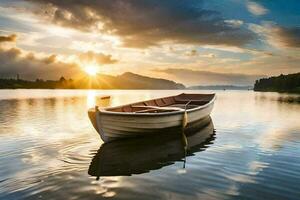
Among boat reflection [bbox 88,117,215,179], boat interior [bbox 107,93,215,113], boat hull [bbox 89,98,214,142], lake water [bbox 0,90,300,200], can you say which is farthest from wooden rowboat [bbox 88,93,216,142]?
boat interior [bbox 107,93,215,113]

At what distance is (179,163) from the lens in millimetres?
15805

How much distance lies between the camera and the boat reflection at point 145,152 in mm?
14781

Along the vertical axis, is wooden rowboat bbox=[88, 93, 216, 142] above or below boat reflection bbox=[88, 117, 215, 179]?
above

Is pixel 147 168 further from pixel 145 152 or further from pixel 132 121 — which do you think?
pixel 132 121

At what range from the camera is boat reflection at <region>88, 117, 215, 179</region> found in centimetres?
1478

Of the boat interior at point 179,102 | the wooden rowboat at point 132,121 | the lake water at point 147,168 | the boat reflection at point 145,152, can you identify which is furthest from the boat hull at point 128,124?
the boat interior at point 179,102

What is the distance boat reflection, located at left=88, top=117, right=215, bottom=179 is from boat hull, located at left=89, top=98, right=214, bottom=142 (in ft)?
1.86

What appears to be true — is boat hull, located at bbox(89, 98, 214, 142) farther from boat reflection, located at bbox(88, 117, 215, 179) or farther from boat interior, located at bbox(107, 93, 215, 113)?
boat interior, located at bbox(107, 93, 215, 113)

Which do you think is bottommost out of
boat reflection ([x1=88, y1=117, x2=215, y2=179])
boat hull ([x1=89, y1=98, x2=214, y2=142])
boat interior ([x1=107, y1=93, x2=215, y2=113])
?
boat reflection ([x1=88, y1=117, x2=215, y2=179])

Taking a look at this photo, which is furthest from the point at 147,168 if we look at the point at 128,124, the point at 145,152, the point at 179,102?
the point at 179,102

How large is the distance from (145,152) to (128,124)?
2.79 m

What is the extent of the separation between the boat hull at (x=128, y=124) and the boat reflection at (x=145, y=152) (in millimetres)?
567

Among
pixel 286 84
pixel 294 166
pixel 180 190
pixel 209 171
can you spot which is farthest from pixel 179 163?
pixel 286 84

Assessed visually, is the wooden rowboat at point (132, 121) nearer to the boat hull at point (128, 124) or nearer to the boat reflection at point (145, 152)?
the boat hull at point (128, 124)
